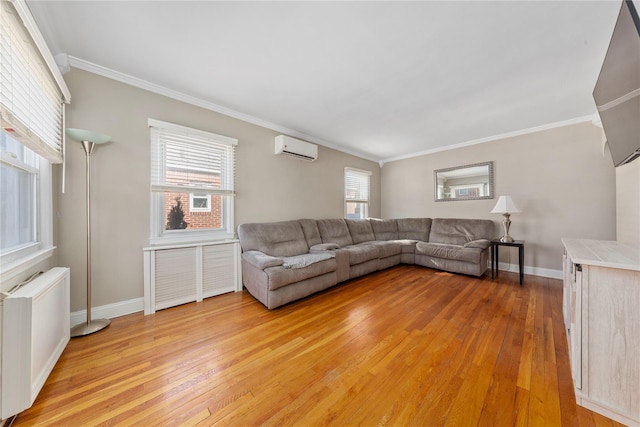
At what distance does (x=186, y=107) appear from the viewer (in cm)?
273

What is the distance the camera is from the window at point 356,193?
16.3 ft

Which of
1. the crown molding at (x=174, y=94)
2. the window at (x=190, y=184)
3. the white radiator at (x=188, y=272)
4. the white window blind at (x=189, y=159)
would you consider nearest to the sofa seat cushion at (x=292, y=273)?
the white radiator at (x=188, y=272)

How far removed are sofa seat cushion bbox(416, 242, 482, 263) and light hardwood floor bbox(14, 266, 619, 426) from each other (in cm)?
100

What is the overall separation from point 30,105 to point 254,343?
2332 mm

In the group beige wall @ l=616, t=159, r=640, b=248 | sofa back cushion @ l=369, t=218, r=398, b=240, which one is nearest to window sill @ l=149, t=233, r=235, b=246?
sofa back cushion @ l=369, t=218, r=398, b=240

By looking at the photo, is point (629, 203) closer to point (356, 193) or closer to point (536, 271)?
point (536, 271)

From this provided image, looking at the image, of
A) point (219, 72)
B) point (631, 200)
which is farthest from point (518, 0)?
point (219, 72)

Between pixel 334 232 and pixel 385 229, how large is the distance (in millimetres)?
1483

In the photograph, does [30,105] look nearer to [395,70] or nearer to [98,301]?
[98,301]

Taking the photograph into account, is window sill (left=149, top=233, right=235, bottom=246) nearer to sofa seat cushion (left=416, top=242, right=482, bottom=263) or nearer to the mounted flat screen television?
sofa seat cushion (left=416, top=242, right=482, bottom=263)

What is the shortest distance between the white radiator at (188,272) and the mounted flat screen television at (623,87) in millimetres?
3515

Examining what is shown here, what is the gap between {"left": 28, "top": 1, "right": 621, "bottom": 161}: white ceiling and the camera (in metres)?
1.56

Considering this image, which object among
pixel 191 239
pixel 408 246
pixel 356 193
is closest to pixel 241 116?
pixel 191 239

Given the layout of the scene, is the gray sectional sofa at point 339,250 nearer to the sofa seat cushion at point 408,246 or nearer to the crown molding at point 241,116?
the sofa seat cushion at point 408,246
